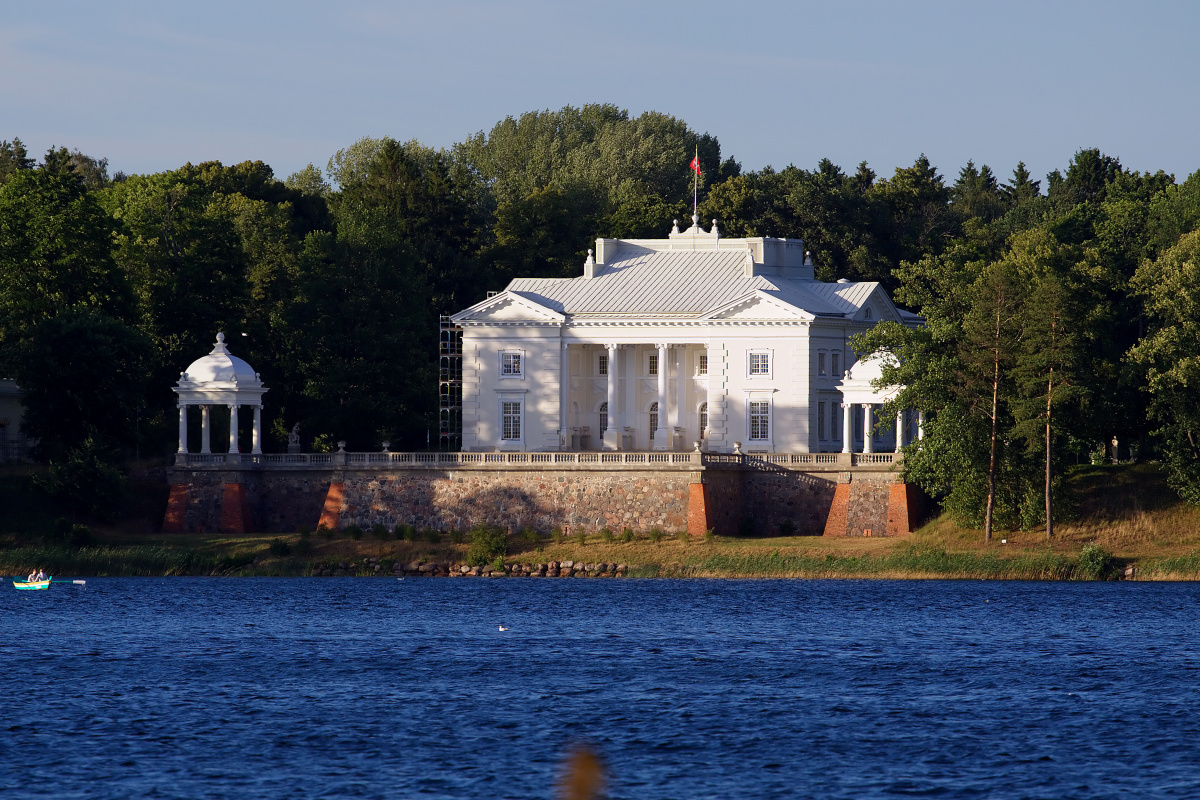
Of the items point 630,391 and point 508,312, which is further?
point 630,391

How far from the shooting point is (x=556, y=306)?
8556 cm

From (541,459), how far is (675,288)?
13585mm

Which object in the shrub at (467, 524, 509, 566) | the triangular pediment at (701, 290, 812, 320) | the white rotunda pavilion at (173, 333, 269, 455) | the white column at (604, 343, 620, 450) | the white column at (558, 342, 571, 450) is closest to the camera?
the shrub at (467, 524, 509, 566)

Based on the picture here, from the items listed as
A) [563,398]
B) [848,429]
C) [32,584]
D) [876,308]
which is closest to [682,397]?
[563,398]

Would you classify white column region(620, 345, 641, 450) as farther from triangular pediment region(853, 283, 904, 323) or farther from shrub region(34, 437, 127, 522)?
shrub region(34, 437, 127, 522)

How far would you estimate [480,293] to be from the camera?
3888 inches

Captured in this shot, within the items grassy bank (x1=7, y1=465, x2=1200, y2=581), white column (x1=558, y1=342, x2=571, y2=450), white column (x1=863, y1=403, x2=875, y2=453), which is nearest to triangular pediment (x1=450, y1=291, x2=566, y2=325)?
white column (x1=558, y1=342, x2=571, y2=450)

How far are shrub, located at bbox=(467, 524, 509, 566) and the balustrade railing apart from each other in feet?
12.5

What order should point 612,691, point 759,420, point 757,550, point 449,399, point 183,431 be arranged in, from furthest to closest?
1. point 449,399
2. point 759,420
3. point 183,431
4. point 757,550
5. point 612,691

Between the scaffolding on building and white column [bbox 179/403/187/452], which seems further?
the scaffolding on building

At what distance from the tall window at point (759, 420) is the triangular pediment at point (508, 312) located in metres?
9.61

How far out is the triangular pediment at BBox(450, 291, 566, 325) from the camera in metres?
84.6

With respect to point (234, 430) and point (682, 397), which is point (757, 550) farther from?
point (234, 430)

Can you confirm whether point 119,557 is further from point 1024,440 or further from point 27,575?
point 1024,440
